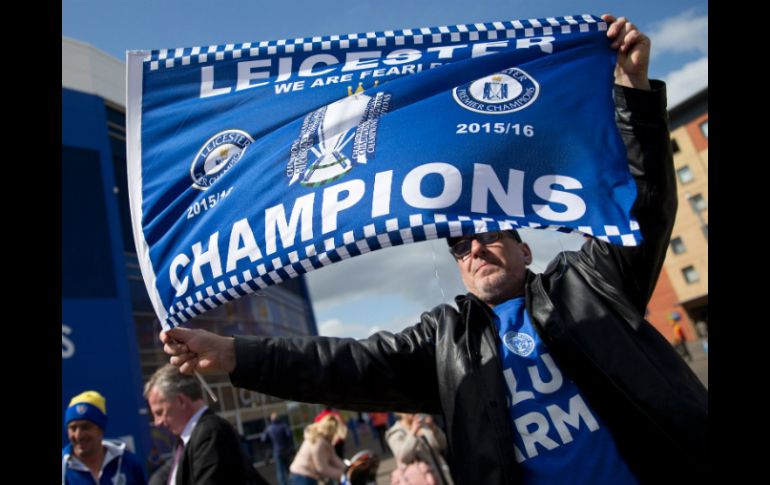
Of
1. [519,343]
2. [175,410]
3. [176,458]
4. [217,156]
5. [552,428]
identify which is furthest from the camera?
[175,410]

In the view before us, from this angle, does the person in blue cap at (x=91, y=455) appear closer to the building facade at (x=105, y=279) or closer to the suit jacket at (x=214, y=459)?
the suit jacket at (x=214, y=459)

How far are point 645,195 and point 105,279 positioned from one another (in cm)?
1708

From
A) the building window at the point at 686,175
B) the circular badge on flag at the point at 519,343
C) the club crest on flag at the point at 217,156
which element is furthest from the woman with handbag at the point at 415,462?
the building window at the point at 686,175

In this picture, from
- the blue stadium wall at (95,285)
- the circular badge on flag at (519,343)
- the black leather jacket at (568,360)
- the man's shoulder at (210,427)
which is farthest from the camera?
the blue stadium wall at (95,285)

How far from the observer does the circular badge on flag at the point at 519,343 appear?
6.97 feet

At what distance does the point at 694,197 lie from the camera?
42656mm

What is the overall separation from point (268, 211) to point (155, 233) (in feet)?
1.83

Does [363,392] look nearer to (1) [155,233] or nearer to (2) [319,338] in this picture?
(2) [319,338]

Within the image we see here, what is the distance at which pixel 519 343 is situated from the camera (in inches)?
84.5

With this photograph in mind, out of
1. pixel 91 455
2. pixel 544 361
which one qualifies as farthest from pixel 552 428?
pixel 91 455

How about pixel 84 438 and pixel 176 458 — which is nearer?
pixel 176 458

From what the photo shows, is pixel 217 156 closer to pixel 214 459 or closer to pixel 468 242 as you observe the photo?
pixel 468 242

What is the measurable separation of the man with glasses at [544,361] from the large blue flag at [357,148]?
14 cm

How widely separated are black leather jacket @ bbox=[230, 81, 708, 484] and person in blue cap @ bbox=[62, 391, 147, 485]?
277 cm
